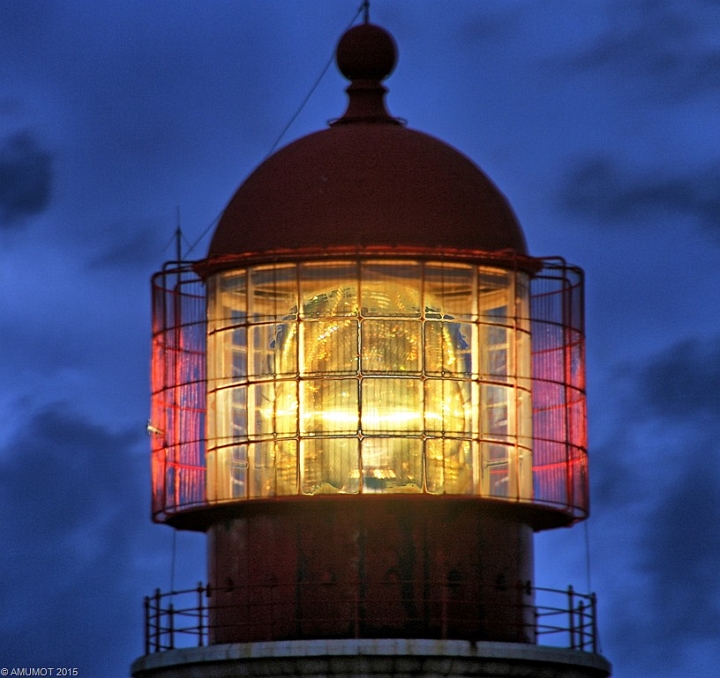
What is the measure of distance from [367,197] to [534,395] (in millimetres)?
4115

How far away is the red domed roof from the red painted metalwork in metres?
1.01

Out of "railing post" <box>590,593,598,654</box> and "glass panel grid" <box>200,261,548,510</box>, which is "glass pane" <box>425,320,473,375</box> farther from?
"railing post" <box>590,593,598,654</box>

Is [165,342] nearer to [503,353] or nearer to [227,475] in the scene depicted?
[227,475]

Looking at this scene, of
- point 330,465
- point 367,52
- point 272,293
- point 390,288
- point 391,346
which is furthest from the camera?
point 367,52

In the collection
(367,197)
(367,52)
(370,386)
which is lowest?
(370,386)

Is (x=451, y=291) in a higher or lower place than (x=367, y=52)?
lower

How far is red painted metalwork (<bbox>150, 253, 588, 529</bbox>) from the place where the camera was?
4356cm

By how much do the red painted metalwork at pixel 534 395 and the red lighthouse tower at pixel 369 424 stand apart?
39mm

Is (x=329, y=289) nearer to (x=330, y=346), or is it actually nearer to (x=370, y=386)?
(x=330, y=346)

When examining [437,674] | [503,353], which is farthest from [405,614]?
[503,353]

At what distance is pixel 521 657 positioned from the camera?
1658 inches

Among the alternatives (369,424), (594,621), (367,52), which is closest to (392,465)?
(369,424)

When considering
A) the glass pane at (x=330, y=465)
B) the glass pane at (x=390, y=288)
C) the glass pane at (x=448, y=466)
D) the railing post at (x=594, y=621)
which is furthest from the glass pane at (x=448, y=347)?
the railing post at (x=594, y=621)

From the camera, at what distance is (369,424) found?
139 ft
